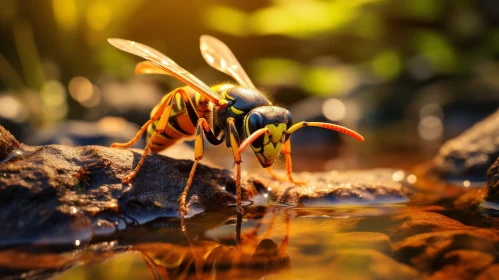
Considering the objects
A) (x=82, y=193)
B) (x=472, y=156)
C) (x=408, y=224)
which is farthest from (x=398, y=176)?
(x=82, y=193)

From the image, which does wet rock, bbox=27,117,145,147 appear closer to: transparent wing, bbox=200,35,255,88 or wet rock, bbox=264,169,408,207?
transparent wing, bbox=200,35,255,88

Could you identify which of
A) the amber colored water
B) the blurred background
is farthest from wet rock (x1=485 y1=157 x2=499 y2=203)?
the blurred background

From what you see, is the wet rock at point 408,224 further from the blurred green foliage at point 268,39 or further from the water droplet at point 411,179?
the blurred green foliage at point 268,39

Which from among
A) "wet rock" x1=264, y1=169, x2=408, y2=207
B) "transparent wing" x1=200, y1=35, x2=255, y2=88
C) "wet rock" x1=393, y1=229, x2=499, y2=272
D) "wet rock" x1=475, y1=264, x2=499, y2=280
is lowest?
"wet rock" x1=475, y1=264, x2=499, y2=280

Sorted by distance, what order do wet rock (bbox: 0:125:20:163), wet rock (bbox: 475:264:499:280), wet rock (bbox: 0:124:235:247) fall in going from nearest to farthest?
wet rock (bbox: 475:264:499:280), wet rock (bbox: 0:124:235:247), wet rock (bbox: 0:125:20:163)

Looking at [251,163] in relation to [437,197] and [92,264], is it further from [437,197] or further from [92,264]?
[92,264]

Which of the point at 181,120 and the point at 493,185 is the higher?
the point at 181,120

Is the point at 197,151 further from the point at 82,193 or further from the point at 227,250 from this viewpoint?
the point at 227,250
